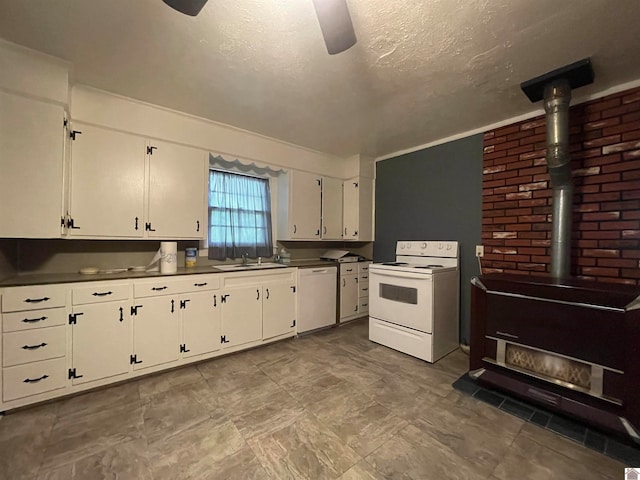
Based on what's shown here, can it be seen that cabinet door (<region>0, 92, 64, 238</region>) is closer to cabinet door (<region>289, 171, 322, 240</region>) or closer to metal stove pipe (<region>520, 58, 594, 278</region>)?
cabinet door (<region>289, 171, 322, 240</region>)

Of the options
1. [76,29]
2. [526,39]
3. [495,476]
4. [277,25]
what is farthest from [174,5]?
[495,476]

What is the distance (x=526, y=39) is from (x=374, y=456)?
8.76 ft

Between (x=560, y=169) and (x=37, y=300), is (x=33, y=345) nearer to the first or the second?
(x=37, y=300)

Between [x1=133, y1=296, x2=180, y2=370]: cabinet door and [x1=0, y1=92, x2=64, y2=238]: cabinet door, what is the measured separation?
2.86 ft

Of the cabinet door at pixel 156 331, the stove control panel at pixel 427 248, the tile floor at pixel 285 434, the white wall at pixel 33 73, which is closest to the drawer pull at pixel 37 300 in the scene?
the cabinet door at pixel 156 331

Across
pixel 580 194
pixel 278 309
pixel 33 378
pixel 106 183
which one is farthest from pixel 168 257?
pixel 580 194

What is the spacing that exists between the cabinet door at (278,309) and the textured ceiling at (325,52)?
1932 mm

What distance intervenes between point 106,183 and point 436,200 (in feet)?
11.5

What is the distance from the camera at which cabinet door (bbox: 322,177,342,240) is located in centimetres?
392

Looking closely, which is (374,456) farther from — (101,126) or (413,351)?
(101,126)

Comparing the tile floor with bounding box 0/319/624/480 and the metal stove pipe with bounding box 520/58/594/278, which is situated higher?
the metal stove pipe with bounding box 520/58/594/278

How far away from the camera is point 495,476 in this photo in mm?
1373

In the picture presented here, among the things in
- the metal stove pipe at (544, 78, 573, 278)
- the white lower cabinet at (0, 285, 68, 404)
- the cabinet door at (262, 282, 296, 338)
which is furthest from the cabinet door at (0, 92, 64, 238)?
the metal stove pipe at (544, 78, 573, 278)

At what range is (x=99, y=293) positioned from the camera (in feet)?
6.89
